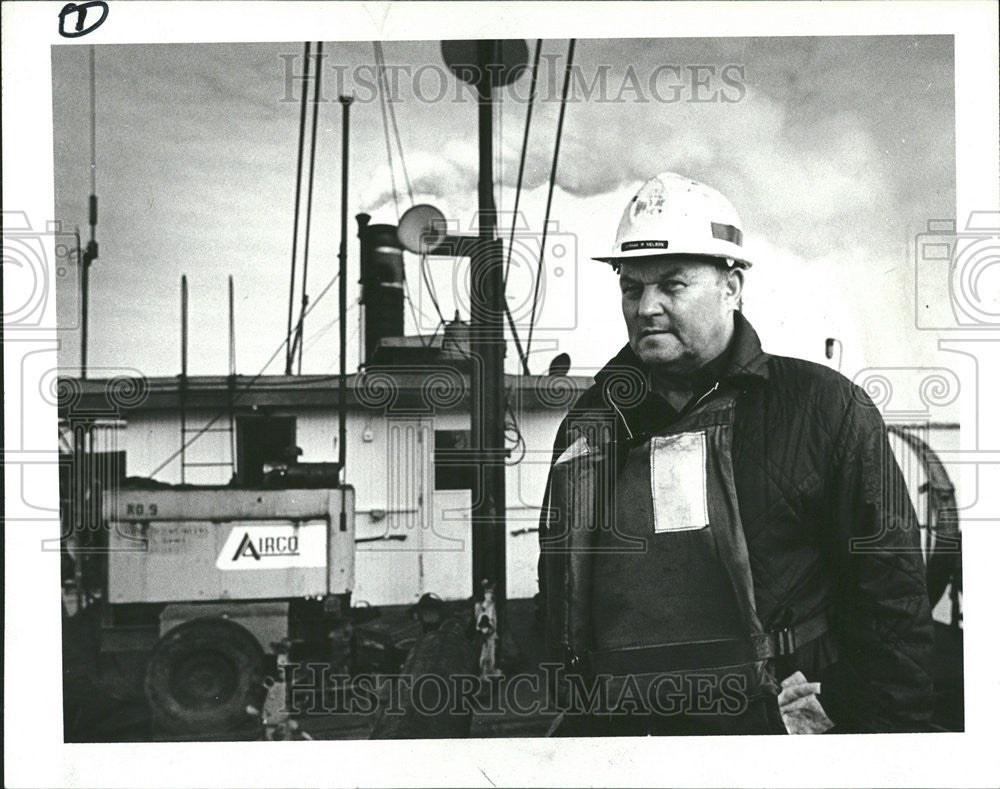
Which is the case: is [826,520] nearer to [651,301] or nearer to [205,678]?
[651,301]

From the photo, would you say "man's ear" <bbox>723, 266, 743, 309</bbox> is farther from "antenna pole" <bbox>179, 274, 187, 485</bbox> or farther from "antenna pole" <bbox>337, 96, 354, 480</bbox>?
"antenna pole" <bbox>179, 274, 187, 485</bbox>

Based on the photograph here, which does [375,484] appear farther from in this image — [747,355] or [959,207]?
[959,207]

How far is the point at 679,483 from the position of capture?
2758 mm

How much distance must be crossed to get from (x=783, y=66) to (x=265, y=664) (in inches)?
98.6

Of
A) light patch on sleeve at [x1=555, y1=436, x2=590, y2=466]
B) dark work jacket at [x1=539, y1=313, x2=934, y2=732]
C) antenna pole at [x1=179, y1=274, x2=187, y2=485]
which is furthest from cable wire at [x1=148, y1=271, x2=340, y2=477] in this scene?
dark work jacket at [x1=539, y1=313, x2=934, y2=732]

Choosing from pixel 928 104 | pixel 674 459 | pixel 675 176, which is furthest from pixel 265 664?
pixel 928 104

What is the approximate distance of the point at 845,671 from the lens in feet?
9.11

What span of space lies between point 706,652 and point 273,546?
141cm

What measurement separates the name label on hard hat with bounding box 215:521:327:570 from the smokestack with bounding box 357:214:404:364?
23.0 inches

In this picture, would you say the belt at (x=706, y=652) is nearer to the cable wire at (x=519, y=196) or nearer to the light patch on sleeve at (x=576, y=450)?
the light patch on sleeve at (x=576, y=450)

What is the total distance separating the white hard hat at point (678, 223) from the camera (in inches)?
109

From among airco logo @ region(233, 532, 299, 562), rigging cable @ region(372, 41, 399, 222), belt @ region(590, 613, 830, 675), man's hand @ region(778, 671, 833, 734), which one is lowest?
man's hand @ region(778, 671, 833, 734)

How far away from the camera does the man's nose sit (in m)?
2.79

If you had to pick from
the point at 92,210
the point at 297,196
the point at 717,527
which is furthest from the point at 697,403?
the point at 92,210
